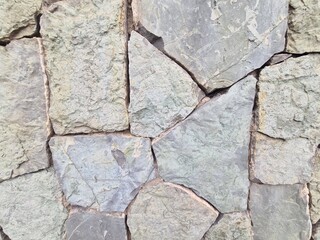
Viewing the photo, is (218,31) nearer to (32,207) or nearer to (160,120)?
(160,120)

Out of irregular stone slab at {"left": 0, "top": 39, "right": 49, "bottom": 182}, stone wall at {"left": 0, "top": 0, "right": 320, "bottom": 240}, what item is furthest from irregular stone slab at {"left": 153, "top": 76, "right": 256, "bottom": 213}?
irregular stone slab at {"left": 0, "top": 39, "right": 49, "bottom": 182}

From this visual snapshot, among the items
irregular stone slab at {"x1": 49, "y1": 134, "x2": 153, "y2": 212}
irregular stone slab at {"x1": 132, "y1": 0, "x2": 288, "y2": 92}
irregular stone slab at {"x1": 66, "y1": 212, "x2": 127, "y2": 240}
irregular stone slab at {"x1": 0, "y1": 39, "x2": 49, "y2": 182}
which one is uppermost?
irregular stone slab at {"x1": 132, "y1": 0, "x2": 288, "y2": 92}

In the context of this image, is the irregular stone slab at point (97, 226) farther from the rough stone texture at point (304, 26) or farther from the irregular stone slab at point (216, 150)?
the rough stone texture at point (304, 26)

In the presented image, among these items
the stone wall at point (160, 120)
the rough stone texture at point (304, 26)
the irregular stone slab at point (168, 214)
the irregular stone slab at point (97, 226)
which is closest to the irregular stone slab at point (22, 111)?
the stone wall at point (160, 120)

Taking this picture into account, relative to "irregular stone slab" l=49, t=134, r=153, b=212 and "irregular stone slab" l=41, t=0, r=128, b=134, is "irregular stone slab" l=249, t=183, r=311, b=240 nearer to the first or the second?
"irregular stone slab" l=49, t=134, r=153, b=212

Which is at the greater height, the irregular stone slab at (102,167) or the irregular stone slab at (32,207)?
the irregular stone slab at (102,167)
